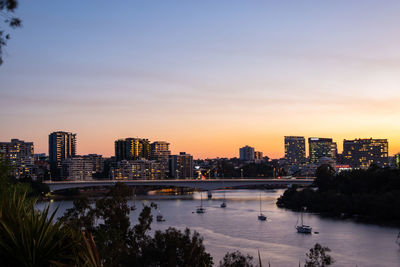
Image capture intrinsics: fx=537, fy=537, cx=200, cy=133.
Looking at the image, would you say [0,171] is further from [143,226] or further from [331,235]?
[331,235]

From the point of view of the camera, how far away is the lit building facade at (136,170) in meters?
178

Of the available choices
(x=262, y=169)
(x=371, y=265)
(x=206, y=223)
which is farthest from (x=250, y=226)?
(x=262, y=169)

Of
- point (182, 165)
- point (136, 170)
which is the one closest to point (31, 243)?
point (136, 170)

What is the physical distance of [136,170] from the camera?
181000 mm

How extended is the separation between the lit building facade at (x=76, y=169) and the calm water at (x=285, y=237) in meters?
136

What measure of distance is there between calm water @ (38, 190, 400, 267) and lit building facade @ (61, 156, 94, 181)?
447ft

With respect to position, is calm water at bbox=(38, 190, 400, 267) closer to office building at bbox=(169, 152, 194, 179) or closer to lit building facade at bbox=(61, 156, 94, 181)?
office building at bbox=(169, 152, 194, 179)

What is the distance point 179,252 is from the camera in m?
16.8

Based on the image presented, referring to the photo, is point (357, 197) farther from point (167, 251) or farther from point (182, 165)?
point (182, 165)

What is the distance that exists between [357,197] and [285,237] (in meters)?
20.1

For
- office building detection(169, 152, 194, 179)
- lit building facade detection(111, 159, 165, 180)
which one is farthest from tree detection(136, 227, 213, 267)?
office building detection(169, 152, 194, 179)

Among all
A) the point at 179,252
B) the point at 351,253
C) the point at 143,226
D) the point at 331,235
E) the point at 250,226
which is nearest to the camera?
the point at 179,252

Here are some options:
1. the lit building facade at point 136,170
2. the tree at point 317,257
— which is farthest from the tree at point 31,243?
the lit building facade at point 136,170

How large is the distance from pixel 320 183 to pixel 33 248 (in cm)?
7246
